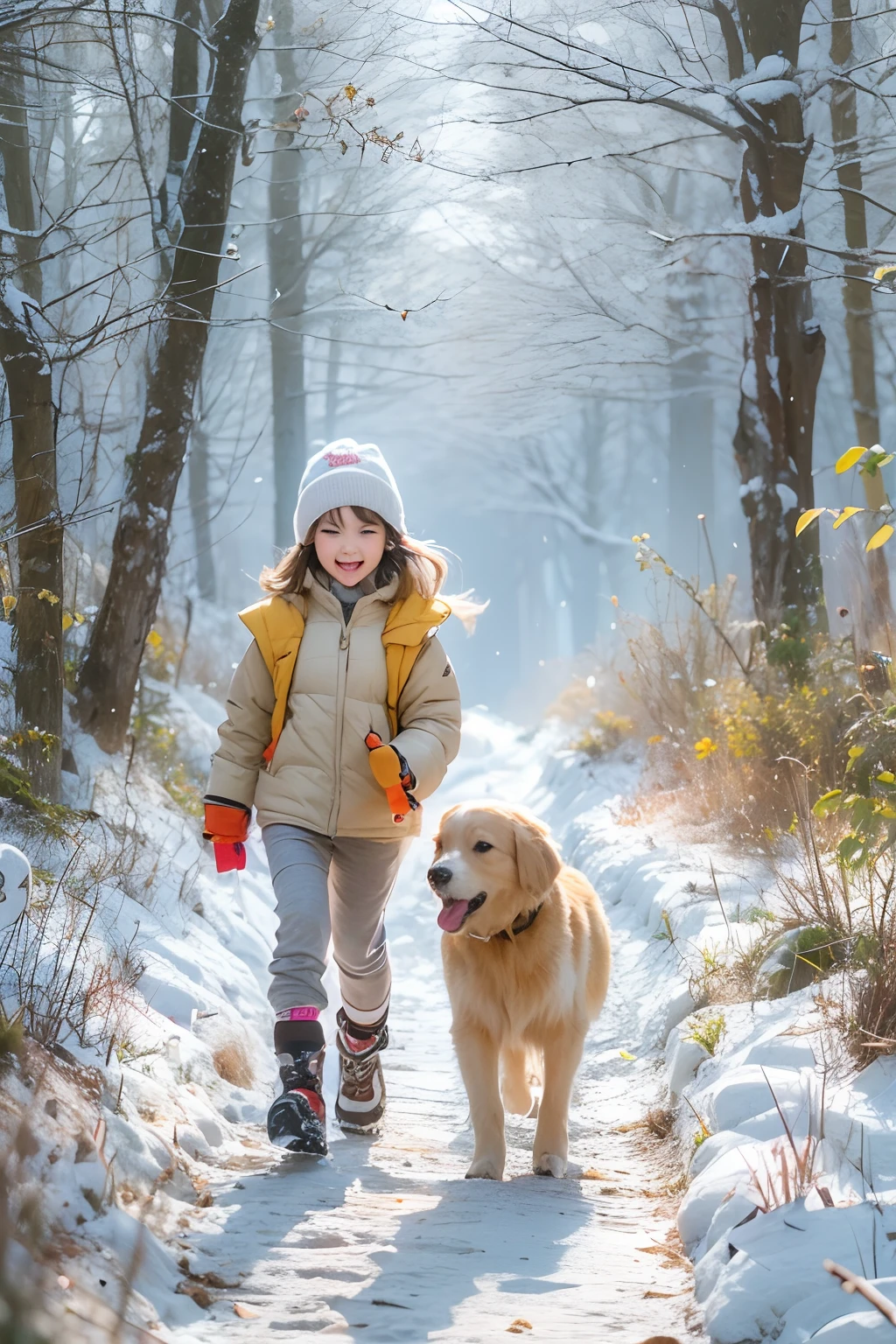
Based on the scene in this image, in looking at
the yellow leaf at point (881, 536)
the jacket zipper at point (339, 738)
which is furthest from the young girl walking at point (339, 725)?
the yellow leaf at point (881, 536)

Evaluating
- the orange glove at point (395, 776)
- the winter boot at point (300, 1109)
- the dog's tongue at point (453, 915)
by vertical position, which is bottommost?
the winter boot at point (300, 1109)

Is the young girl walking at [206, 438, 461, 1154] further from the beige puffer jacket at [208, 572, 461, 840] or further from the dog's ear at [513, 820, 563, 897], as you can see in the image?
the dog's ear at [513, 820, 563, 897]

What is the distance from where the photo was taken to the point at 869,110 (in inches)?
336

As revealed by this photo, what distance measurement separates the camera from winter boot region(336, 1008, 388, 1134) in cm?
370

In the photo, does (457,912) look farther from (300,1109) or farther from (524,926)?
(300,1109)

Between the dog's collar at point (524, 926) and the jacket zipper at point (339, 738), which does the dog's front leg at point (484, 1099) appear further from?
the jacket zipper at point (339, 738)

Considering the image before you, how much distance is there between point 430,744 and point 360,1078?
3.99 ft

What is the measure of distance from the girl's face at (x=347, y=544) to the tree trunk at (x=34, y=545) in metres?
1.79

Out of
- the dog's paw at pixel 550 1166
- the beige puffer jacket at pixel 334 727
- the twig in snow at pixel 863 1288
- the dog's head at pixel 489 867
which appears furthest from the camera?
the beige puffer jacket at pixel 334 727

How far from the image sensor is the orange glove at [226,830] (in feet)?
10.8

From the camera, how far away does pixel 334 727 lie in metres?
3.37

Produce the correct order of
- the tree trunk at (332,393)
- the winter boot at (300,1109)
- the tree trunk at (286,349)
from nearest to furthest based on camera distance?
the winter boot at (300,1109) < the tree trunk at (286,349) < the tree trunk at (332,393)

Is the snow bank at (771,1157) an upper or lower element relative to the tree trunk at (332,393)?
lower

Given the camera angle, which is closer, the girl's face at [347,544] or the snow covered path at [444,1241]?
the snow covered path at [444,1241]
